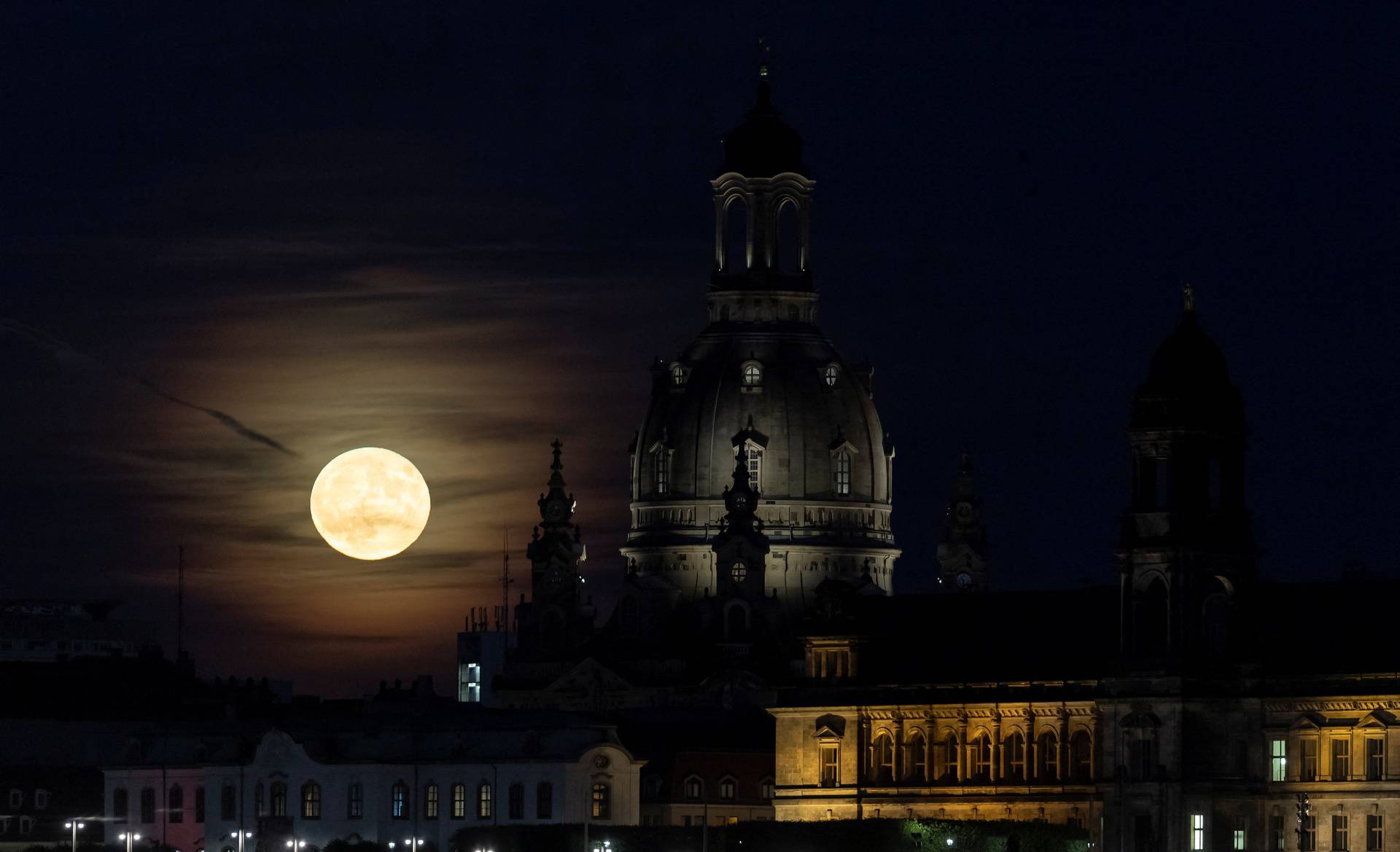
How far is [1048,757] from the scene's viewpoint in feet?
485

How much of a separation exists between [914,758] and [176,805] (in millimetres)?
31713

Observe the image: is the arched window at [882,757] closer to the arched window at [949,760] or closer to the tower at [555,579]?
the arched window at [949,760]

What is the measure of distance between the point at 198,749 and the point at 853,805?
28.8 m

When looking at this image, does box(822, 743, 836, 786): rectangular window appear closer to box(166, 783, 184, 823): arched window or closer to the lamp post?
box(166, 783, 184, 823): arched window

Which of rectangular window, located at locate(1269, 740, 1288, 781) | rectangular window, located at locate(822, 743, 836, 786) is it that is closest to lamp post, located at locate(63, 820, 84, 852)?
rectangular window, located at locate(822, 743, 836, 786)

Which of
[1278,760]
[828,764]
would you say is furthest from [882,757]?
[1278,760]

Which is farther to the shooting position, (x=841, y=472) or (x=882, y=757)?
(x=841, y=472)

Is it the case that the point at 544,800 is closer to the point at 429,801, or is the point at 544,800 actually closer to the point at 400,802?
the point at 429,801

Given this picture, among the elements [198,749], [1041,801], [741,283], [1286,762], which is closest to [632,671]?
[741,283]

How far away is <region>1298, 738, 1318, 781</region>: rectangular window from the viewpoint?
136875 millimetres

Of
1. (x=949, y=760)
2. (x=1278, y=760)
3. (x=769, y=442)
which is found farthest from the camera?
(x=769, y=442)

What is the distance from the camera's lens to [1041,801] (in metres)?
147

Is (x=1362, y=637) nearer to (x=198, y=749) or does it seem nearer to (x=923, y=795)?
(x=923, y=795)

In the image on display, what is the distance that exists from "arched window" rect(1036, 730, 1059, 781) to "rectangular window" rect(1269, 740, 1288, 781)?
11.5 metres
